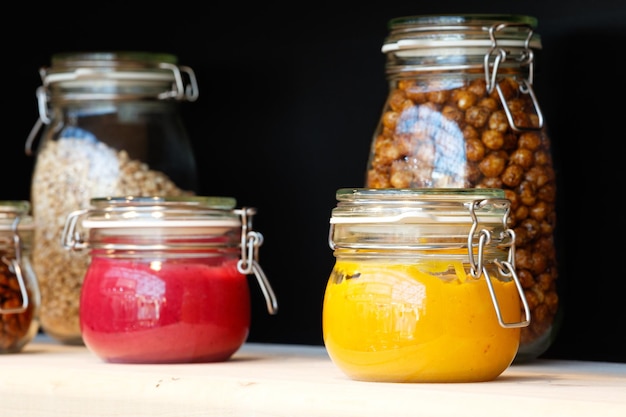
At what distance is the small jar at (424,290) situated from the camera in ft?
2.56

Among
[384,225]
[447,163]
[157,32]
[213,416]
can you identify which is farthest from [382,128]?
[157,32]

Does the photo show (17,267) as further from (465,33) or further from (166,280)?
(465,33)

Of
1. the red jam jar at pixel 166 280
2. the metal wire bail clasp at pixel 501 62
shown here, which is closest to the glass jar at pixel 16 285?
the red jam jar at pixel 166 280

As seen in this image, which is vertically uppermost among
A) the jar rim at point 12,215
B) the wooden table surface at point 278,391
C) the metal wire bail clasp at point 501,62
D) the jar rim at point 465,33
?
the jar rim at point 465,33

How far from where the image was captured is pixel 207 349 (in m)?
0.94

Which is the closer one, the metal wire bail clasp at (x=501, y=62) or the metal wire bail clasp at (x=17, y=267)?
the metal wire bail clasp at (x=501, y=62)

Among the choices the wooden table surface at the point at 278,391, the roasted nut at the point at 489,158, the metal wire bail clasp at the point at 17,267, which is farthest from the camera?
the metal wire bail clasp at the point at 17,267

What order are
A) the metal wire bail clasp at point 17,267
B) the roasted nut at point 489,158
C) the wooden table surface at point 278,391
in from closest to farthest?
the wooden table surface at point 278,391
the roasted nut at point 489,158
the metal wire bail clasp at point 17,267

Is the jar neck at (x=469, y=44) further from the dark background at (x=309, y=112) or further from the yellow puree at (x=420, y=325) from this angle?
the yellow puree at (x=420, y=325)

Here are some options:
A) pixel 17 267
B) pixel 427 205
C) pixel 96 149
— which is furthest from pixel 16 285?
pixel 427 205

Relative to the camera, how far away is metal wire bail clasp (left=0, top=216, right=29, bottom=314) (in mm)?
1032

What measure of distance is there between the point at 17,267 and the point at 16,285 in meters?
0.02

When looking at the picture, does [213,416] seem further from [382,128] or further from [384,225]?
[382,128]

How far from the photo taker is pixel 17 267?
1.06 m
